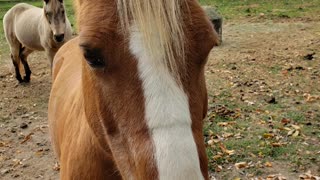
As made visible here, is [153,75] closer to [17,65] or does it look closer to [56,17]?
[56,17]

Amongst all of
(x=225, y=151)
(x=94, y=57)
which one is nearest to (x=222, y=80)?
(x=225, y=151)

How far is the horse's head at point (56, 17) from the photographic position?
22.5 ft

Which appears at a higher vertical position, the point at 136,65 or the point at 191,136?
the point at 136,65

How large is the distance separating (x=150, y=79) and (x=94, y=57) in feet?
0.80

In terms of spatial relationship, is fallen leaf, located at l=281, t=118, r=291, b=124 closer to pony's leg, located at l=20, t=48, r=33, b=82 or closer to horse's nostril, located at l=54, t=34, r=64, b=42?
horse's nostril, located at l=54, t=34, r=64, b=42

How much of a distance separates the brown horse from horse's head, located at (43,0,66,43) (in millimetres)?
5444

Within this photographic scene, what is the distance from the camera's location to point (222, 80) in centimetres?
654

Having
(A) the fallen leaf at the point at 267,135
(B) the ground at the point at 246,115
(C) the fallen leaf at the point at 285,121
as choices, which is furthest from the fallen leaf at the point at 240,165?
(C) the fallen leaf at the point at 285,121

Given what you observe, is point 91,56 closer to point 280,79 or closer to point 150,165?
point 150,165

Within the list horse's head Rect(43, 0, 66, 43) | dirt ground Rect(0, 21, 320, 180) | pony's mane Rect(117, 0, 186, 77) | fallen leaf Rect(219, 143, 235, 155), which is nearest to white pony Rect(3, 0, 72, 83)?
horse's head Rect(43, 0, 66, 43)

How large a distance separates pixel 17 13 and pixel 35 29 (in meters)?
1.12

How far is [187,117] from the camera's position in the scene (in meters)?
1.32

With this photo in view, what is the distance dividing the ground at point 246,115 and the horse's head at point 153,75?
2.67 m

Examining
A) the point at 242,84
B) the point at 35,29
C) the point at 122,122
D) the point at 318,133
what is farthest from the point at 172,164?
the point at 35,29
